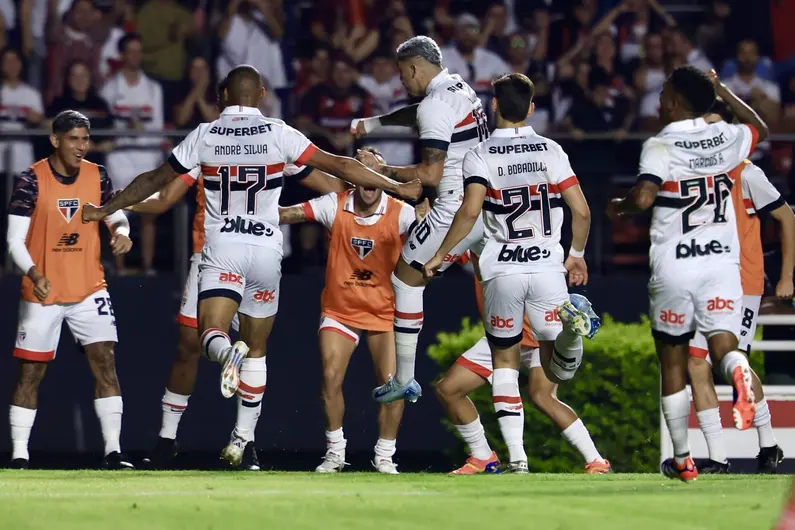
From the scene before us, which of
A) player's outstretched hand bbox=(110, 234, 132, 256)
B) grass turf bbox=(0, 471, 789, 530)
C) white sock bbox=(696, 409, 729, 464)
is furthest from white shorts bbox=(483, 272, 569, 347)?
player's outstretched hand bbox=(110, 234, 132, 256)

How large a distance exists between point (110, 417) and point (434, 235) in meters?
2.95

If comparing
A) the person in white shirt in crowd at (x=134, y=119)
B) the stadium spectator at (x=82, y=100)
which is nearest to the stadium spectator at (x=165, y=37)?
the person in white shirt in crowd at (x=134, y=119)

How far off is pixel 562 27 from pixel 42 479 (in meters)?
8.46

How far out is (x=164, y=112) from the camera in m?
14.5

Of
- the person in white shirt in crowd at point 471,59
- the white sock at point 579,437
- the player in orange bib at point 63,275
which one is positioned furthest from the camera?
the person in white shirt in crowd at point 471,59

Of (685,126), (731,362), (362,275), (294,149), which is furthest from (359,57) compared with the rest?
(731,362)

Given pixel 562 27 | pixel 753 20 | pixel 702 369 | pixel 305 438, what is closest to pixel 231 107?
pixel 702 369

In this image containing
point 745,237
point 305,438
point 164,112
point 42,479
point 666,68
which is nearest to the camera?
point 42,479

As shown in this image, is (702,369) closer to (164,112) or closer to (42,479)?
(42,479)

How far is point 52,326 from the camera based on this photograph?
10.9 m

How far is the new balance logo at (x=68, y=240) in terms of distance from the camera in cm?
1086

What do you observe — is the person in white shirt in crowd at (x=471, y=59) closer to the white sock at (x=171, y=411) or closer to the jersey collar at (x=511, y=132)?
the white sock at (x=171, y=411)

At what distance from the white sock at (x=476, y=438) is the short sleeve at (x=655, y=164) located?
2.76m

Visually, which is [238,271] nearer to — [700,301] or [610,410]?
[700,301]
